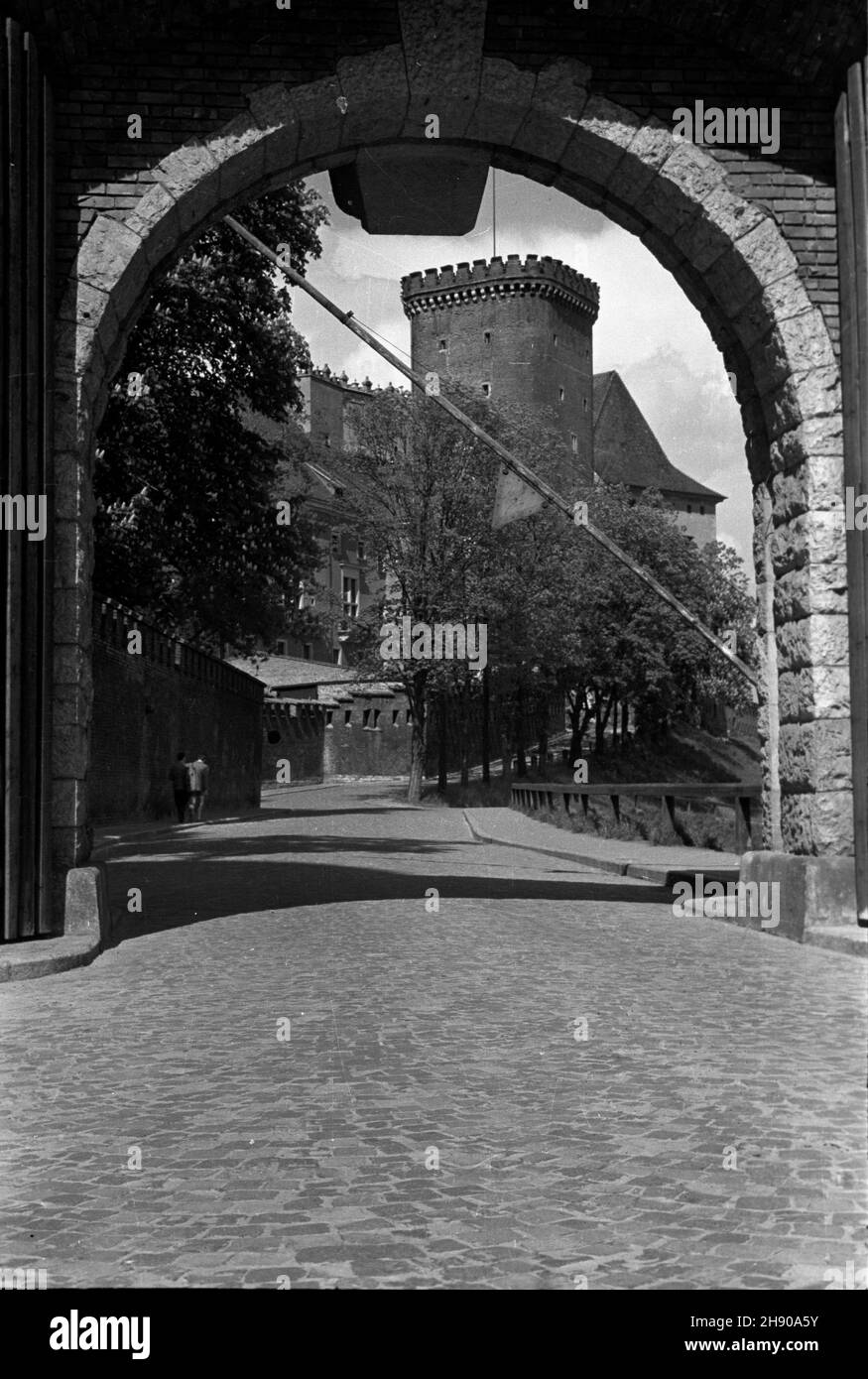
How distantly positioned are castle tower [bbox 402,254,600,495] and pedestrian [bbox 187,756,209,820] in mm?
54251

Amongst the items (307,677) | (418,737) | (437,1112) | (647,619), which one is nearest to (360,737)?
(307,677)

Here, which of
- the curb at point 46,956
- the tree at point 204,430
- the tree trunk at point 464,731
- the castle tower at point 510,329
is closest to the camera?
the curb at point 46,956

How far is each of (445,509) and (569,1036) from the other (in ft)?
145

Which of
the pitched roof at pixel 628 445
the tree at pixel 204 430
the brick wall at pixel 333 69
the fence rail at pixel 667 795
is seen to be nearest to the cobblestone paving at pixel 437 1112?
the brick wall at pixel 333 69

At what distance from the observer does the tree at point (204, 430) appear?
76.9ft

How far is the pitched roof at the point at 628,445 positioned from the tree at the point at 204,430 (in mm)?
76071

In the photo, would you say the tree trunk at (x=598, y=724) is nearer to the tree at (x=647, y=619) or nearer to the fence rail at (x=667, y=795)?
the tree at (x=647, y=619)

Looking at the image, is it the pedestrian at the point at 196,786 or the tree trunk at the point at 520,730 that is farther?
the tree trunk at the point at 520,730

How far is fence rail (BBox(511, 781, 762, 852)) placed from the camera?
15.5m

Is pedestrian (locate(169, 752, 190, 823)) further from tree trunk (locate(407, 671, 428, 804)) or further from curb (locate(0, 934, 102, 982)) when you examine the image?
curb (locate(0, 934, 102, 982))

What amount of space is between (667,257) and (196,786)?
77.8 feet

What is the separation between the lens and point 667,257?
11.0 meters

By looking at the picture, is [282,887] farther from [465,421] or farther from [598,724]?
[598,724]
